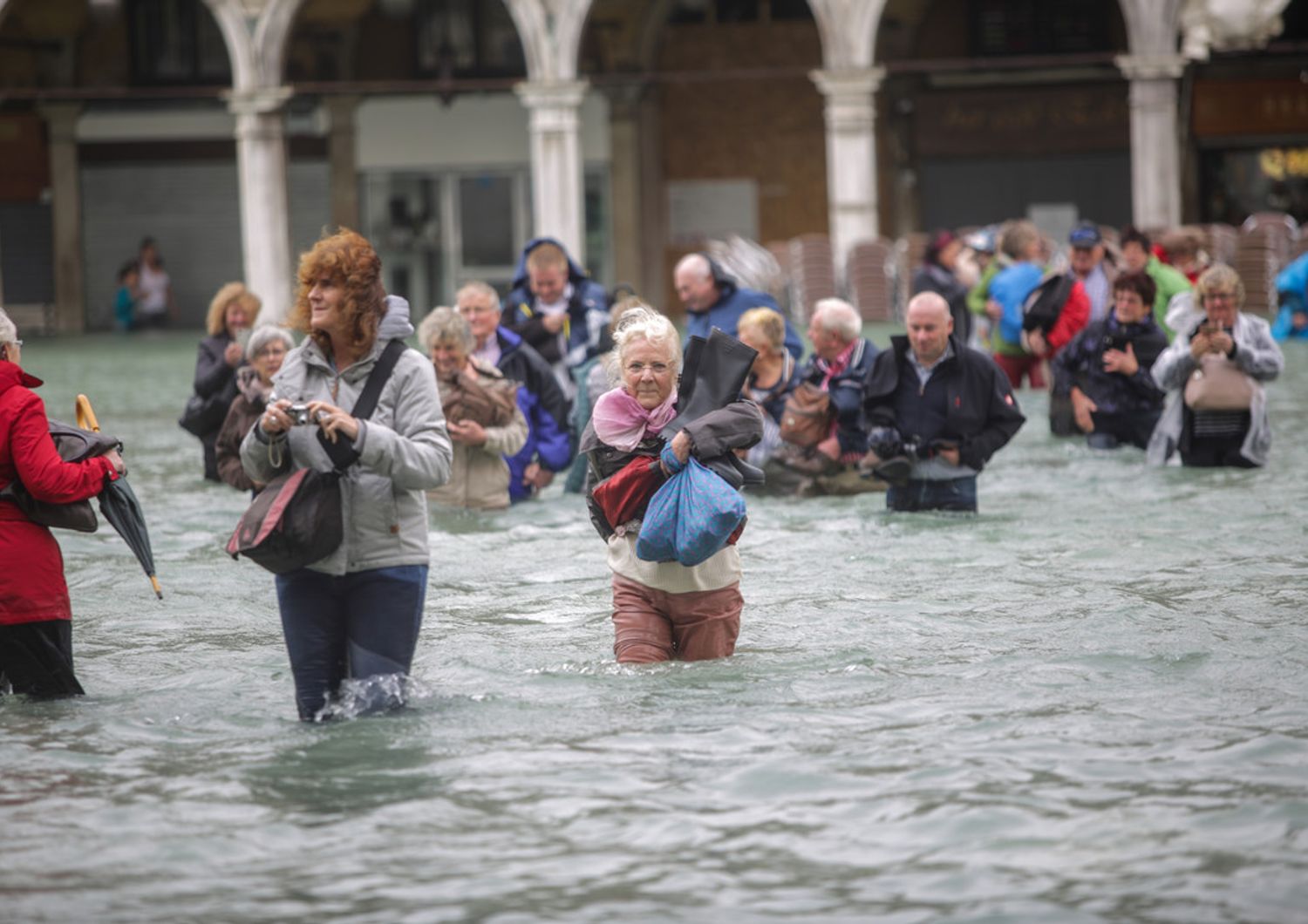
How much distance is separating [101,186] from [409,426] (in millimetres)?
29040

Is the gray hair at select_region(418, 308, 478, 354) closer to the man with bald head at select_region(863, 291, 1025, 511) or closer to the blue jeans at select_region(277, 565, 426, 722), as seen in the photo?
the man with bald head at select_region(863, 291, 1025, 511)

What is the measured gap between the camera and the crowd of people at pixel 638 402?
6.41m

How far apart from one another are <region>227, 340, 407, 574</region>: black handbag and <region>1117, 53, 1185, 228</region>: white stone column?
2226cm

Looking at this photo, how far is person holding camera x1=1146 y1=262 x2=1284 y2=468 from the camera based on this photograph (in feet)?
40.7

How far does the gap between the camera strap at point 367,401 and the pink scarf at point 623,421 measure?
0.97 metres

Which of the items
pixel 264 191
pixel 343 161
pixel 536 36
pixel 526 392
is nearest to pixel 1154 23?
pixel 536 36

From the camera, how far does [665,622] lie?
739 centimetres

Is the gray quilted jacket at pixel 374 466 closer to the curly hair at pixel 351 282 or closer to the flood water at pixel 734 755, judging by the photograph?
the curly hair at pixel 351 282

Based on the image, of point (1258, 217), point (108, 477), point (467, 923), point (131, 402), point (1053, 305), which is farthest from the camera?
point (1258, 217)

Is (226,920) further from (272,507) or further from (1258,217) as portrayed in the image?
(1258,217)

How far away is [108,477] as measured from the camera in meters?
7.20

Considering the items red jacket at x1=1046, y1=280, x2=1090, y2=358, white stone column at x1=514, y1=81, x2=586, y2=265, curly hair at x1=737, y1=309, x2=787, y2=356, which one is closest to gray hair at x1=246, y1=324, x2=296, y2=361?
curly hair at x1=737, y1=309, x2=787, y2=356

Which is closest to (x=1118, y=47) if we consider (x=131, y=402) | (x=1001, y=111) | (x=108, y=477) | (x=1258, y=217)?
(x=1001, y=111)

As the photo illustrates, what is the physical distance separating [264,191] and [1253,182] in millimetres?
14198
